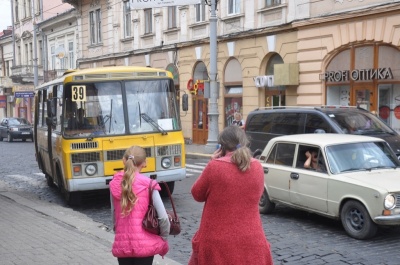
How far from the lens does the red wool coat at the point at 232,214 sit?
3.76 metres

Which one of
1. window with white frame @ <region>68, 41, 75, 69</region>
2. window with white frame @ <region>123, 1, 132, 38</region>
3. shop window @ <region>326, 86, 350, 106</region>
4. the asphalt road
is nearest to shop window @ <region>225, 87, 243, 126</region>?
shop window @ <region>326, 86, 350, 106</region>

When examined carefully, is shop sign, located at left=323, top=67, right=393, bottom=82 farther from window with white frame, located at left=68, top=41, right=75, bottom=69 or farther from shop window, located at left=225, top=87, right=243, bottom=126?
window with white frame, located at left=68, top=41, right=75, bottom=69

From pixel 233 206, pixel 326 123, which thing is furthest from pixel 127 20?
pixel 233 206

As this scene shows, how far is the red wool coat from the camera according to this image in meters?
3.76

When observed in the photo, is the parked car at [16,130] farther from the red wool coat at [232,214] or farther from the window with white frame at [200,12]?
the red wool coat at [232,214]

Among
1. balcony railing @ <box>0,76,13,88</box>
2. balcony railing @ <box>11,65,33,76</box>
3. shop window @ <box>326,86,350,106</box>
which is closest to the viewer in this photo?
shop window @ <box>326,86,350,106</box>

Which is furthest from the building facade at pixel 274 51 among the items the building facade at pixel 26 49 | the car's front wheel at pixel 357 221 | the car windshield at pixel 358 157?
the building facade at pixel 26 49

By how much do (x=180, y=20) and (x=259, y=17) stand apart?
628 centimetres

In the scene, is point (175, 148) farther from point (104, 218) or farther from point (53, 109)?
point (53, 109)

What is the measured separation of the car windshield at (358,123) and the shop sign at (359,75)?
4.71m

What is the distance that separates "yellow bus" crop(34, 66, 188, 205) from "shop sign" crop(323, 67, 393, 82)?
8807 mm

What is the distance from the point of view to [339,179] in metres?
7.77

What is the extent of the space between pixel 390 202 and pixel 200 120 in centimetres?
1985

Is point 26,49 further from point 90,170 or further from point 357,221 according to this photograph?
point 357,221
